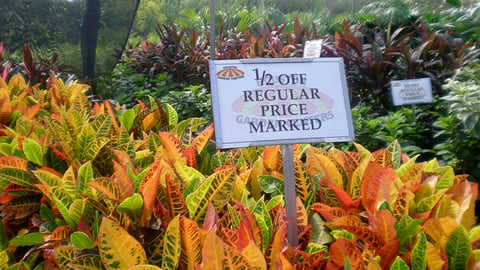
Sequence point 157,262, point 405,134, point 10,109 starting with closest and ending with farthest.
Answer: point 157,262 < point 10,109 < point 405,134

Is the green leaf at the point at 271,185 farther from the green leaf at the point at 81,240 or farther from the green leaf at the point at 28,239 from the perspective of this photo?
the green leaf at the point at 28,239

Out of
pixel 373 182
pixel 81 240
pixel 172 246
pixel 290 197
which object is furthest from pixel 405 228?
pixel 81 240

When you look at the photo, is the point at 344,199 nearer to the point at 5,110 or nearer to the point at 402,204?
the point at 402,204

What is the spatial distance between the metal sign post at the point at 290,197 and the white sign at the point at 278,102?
4cm

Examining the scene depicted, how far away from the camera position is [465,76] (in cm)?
324

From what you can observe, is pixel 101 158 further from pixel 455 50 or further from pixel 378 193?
pixel 455 50

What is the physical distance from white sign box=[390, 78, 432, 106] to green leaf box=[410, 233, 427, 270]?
232 cm

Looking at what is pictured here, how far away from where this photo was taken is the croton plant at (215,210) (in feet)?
3.29

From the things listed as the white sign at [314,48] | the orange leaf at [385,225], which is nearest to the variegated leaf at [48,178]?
the orange leaf at [385,225]

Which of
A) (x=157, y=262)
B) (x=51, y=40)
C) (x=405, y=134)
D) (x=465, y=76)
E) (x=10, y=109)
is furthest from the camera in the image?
(x=51, y=40)

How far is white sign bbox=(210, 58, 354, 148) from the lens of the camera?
1.18 metres

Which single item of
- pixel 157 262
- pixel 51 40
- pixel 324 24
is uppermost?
pixel 324 24

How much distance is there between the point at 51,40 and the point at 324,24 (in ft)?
34.1

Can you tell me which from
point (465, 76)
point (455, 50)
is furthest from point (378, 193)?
point (455, 50)
